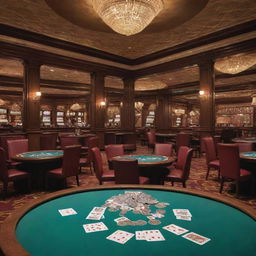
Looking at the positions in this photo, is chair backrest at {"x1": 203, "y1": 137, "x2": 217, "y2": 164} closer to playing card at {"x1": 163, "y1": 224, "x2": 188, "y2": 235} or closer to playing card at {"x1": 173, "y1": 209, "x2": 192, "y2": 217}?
playing card at {"x1": 173, "y1": 209, "x2": 192, "y2": 217}

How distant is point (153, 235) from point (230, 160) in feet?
11.4

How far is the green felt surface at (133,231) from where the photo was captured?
108 centimetres

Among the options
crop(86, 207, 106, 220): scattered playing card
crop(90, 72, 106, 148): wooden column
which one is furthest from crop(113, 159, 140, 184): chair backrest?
crop(90, 72, 106, 148): wooden column

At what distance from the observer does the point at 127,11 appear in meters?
4.02

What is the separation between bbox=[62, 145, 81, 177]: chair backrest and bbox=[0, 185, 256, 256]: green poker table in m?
2.52

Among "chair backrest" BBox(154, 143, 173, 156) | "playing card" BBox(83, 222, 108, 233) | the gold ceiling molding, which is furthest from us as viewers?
"chair backrest" BBox(154, 143, 173, 156)

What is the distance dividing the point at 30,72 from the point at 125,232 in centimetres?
763

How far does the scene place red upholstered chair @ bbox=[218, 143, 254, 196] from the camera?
4191 mm

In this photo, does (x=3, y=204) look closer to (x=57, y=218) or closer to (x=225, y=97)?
(x=57, y=218)

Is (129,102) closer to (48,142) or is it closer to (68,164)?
(48,142)

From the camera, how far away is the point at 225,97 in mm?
18594

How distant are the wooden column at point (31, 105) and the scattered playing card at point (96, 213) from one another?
6943 millimetres

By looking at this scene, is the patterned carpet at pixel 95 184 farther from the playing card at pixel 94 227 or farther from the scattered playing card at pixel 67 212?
the playing card at pixel 94 227

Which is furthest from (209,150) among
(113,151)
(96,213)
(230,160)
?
(96,213)
